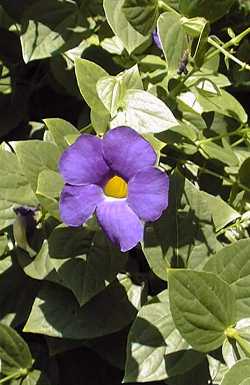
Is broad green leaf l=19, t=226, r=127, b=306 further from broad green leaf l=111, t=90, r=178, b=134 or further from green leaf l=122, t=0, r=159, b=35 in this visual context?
green leaf l=122, t=0, r=159, b=35

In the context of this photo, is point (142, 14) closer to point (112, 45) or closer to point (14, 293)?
point (112, 45)

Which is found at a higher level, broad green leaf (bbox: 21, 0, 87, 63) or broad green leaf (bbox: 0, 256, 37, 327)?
broad green leaf (bbox: 21, 0, 87, 63)

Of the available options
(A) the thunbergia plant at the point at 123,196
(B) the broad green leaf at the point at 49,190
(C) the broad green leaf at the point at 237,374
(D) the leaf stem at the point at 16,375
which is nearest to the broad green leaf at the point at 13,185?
(A) the thunbergia plant at the point at 123,196

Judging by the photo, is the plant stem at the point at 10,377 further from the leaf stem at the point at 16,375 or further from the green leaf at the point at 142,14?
the green leaf at the point at 142,14

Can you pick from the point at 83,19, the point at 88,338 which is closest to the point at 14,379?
the point at 88,338

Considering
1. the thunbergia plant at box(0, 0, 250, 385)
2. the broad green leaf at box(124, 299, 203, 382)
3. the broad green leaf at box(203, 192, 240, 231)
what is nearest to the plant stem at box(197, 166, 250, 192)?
the thunbergia plant at box(0, 0, 250, 385)

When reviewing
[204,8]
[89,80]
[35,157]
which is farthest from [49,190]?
[204,8]
